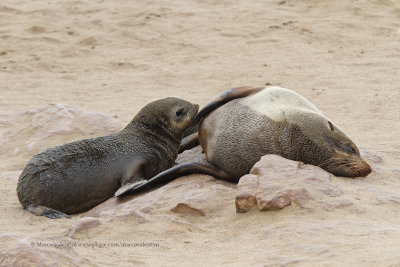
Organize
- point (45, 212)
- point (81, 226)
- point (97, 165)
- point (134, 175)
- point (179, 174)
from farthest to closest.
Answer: point (134, 175) < point (97, 165) < point (179, 174) < point (45, 212) < point (81, 226)

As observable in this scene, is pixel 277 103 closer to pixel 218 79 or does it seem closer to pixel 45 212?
pixel 45 212

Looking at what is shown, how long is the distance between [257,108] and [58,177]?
175 centimetres

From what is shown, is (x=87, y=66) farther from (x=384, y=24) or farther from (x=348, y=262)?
(x=348, y=262)

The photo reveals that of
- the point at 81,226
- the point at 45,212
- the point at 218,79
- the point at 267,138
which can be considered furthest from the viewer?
the point at 218,79

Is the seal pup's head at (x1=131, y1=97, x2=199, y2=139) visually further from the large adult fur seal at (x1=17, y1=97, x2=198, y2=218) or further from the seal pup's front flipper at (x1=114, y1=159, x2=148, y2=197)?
the seal pup's front flipper at (x1=114, y1=159, x2=148, y2=197)

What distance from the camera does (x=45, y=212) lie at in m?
5.79

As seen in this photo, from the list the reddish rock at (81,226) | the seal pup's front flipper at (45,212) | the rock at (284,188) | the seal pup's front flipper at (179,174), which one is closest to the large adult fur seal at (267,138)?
the seal pup's front flipper at (179,174)

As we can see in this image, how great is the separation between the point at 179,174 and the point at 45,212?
43.9 inches

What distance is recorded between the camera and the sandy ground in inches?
167

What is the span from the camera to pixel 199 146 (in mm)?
6973

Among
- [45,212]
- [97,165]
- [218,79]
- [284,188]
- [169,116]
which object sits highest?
[284,188]

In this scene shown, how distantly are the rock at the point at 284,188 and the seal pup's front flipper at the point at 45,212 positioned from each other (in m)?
1.63

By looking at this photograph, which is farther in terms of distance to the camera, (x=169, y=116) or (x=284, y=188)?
(x=169, y=116)

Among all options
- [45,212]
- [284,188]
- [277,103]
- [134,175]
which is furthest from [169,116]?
[284,188]
